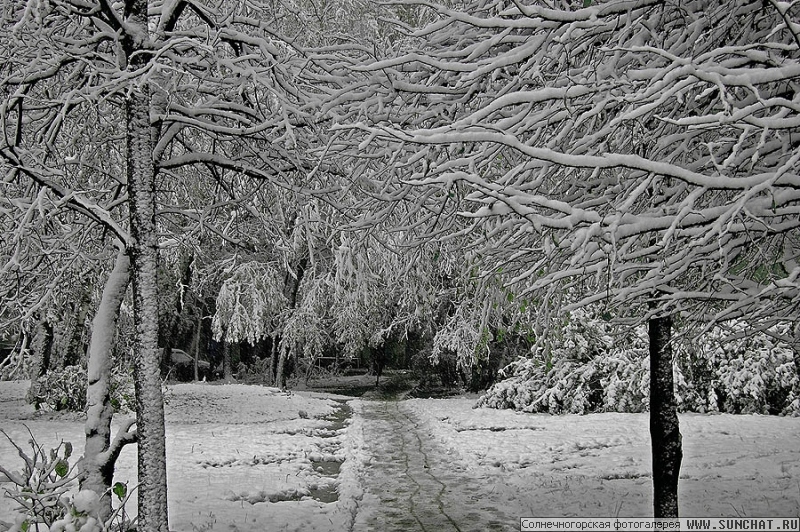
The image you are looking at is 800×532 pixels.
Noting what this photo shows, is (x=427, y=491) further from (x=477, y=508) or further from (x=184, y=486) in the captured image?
(x=184, y=486)

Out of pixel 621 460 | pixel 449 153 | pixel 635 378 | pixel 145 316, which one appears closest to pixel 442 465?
pixel 621 460

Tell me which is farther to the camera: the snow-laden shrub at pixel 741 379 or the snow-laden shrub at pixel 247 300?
the snow-laden shrub at pixel 247 300

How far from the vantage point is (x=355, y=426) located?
1600 cm

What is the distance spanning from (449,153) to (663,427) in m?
3.46

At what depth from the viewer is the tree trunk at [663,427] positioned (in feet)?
19.0

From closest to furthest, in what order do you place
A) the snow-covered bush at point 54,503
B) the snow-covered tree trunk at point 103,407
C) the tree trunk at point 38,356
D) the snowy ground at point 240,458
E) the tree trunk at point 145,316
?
the snow-covered bush at point 54,503
the tree trunk at point 145,316
the snow-covered tree trunk at point 103,407
the snowy ground at point 240,458
the tree trunk at point 38,356

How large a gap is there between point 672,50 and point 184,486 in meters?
7.92

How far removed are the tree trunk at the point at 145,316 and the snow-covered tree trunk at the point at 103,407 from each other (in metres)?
0.27

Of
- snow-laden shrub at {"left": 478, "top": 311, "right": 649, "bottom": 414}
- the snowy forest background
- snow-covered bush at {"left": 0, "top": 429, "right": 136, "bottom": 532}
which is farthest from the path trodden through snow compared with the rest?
snow-laden shrub at {"left": 478, "top": 311, "right": 649, "bottom": 414}

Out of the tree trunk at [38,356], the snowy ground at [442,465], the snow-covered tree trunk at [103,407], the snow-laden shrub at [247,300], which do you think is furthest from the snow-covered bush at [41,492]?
the snow-laden shrub at [247,300]

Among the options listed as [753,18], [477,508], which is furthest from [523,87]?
[477,508]

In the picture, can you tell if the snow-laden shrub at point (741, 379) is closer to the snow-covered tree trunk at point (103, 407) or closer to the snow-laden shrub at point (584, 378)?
the snow-laden shrub at point (584, 378)

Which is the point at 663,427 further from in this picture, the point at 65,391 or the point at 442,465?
the point at 65,391

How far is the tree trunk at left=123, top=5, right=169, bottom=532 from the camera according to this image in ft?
14.5
